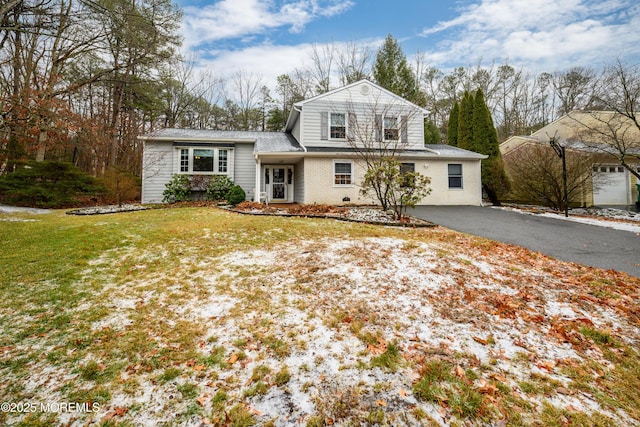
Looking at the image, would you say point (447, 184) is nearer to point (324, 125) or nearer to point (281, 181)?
point (324, 125)

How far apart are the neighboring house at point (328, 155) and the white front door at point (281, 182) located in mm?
78

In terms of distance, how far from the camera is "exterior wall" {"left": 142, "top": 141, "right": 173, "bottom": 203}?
13086mm

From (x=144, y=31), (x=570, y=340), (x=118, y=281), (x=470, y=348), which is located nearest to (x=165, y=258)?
(x=118, y=281)

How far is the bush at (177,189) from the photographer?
500 inches

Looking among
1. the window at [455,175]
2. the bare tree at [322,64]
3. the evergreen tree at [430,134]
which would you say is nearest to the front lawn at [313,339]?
the window at [455,175]

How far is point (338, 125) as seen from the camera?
45.1ft

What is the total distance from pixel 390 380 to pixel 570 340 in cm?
202

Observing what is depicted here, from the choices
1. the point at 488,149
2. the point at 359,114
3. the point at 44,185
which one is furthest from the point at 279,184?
the point at 488,149

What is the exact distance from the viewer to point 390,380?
211cm

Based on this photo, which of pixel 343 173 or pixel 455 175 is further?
pixel 455 175

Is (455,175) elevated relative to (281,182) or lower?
elevated

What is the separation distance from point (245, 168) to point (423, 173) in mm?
9233

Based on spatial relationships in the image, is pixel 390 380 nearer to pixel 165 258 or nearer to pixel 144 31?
pixel 165 258

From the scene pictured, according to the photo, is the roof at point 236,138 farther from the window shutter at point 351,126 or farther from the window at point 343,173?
the window shutter at point 351,126
